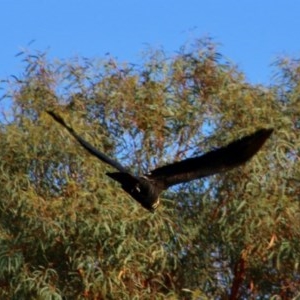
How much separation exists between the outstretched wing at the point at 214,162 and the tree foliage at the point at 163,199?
392 cm

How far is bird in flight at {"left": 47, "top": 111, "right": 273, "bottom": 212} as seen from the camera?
578 centimetres

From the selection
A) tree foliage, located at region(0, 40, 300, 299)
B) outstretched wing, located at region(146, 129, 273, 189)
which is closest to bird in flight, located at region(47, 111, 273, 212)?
outstretched wing, located at region(146, 129, 273, 189)

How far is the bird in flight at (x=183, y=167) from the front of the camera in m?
5.78

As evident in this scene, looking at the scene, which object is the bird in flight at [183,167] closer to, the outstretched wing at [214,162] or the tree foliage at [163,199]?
the outstretched wing at [214,162]

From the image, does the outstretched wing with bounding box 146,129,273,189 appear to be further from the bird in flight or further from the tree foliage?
the tree foliage

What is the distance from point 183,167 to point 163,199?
4626mm

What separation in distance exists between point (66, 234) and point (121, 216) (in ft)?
1.65

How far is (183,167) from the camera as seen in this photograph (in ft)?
19.9

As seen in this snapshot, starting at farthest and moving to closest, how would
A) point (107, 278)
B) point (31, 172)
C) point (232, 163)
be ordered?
point (31, 172) < point (107, 278) < point (232, 163)

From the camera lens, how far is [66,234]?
33.6ft

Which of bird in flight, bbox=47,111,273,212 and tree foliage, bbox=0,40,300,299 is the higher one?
tree foliage, bbox=0,40,300,299

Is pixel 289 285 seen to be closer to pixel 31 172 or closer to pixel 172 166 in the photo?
pixel 31 172

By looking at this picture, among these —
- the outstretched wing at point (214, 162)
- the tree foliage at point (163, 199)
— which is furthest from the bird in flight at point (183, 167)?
the tree foliage at point (163, 199)

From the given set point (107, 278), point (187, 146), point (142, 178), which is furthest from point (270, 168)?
point (142, 178)
